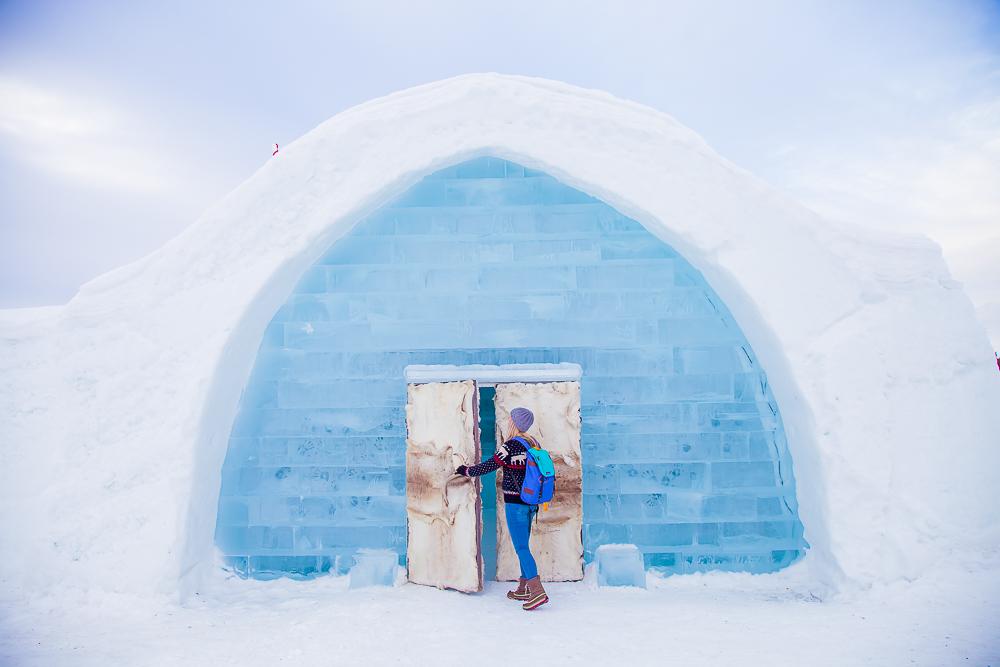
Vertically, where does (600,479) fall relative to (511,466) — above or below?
below

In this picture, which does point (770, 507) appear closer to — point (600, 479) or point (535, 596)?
point (600, 479)

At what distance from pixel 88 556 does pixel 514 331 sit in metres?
4.01

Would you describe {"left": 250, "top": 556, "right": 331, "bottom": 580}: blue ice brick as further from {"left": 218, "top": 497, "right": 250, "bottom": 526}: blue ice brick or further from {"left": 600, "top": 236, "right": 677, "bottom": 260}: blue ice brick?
{"left": 600, "top": 236, "right": 677, "bottom": 260}: blue ice brick

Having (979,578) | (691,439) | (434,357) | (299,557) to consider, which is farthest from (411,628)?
(979,578)

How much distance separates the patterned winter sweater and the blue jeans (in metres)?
0.07

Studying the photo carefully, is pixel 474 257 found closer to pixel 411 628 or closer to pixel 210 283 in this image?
pixel 210 283

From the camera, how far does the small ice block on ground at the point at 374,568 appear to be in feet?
16.8

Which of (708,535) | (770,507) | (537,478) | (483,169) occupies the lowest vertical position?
(708,535)

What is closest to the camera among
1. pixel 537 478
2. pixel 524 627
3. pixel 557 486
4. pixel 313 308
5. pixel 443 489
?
pixel 524 627

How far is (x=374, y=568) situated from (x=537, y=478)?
187 centimetres

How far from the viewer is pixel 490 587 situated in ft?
16.4

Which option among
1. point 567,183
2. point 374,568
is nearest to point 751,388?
point 567,183

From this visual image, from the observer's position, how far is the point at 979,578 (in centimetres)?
449

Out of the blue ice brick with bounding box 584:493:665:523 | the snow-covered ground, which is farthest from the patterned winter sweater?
the blue ice brick with bounding box 584:493:665:523
